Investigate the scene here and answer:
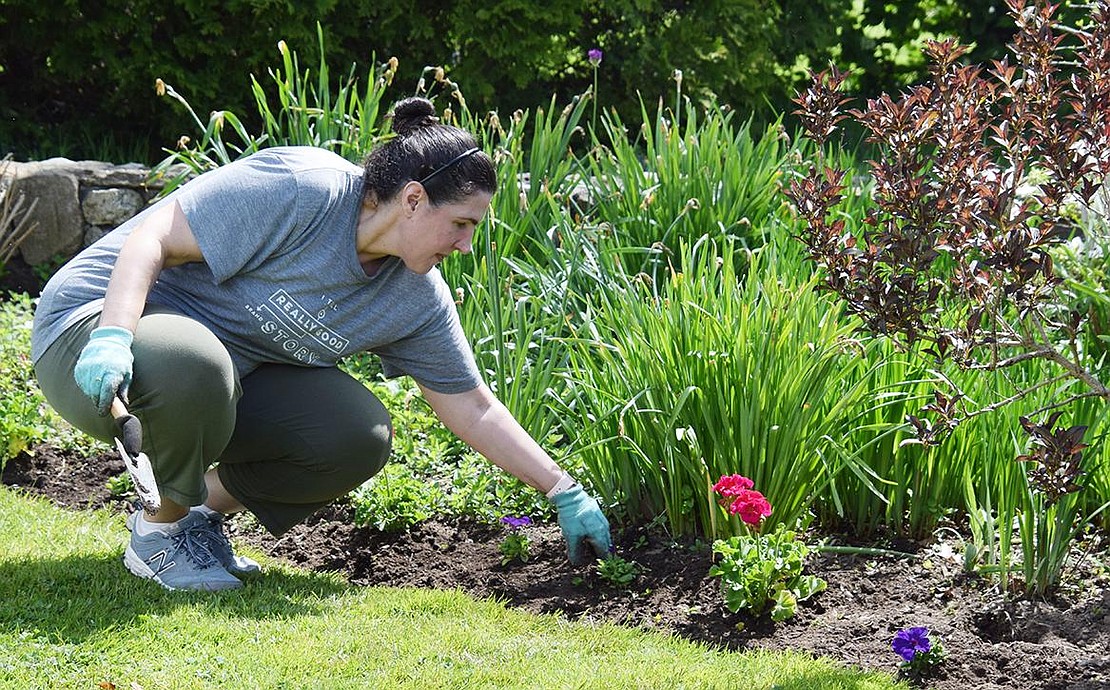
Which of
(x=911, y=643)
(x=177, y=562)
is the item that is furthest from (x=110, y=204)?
(x=911, y=643)

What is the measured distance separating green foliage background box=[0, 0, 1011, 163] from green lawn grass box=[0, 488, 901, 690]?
3.67 metres

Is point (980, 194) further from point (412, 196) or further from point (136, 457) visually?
point (136, 457)

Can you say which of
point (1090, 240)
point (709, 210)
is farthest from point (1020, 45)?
point (709, 210)

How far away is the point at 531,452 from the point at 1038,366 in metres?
1.36

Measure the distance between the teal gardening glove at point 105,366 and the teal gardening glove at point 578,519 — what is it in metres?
1.06

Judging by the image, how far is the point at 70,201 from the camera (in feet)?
18.7

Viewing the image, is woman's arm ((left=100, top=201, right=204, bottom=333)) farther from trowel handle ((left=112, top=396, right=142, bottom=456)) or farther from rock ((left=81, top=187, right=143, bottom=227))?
rock ((left=81, top=187, right=143, bottom=227))

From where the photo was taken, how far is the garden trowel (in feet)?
8.62

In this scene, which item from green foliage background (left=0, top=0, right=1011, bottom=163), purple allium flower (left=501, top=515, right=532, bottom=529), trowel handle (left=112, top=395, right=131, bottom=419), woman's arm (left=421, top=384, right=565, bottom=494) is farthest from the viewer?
green foliage background (left=0, top=0, right=1011, bottom=163)

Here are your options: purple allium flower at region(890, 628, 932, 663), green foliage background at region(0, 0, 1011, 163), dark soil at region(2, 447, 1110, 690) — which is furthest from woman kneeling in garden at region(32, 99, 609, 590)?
green foliage background at region(0, 0, 1011, 163)

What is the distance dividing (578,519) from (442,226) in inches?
31.5

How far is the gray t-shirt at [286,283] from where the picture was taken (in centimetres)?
294

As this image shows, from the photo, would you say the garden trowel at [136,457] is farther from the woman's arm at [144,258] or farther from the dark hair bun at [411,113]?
the dark hair bun at [411,113]

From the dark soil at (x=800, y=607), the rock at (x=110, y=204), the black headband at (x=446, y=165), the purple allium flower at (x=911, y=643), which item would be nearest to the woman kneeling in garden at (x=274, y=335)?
the black headband at (x=446, y=165)
